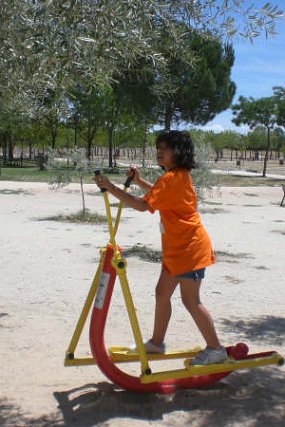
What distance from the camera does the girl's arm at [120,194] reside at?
3.51 metres

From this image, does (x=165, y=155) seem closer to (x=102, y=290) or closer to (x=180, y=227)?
(x=180, y=227)

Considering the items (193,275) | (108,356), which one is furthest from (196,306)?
(108,356)

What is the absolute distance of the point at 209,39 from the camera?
429 centimetres

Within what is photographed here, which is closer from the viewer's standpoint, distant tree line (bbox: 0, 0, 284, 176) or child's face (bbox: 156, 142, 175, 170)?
distant tree line (bbox: 0, 0, 284, 176)

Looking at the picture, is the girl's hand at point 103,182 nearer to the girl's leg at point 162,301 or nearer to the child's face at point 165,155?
the child's face at point 165,155

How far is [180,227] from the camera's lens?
145 inches

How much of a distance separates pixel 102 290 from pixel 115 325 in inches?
74.2

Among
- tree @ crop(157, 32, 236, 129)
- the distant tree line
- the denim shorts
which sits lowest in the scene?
the denim shorts

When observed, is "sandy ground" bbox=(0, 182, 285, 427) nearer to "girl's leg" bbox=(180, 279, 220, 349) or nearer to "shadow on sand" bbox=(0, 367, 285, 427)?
"shadow on sand" bbox=(0, 367, 285, 427)

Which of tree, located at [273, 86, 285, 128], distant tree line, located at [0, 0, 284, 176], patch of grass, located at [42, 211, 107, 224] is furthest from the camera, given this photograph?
tree, located at [273, 86, 285, 128]

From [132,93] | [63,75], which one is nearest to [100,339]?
[63,75]

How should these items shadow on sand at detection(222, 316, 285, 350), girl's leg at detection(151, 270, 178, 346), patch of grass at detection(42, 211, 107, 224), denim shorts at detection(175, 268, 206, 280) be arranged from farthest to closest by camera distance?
1. patch of grass at detection(42, 211, 107, 224)
2. shadow on sand at detection(222, 316, 285, 350)
3. girl's leg at detection(151, 270, 178, 346)
4. denim shorts at detection(175, 268, 206, 280)

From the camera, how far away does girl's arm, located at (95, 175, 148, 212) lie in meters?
3.51

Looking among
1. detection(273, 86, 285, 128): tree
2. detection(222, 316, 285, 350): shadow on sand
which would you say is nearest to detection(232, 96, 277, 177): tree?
detection(273, 86, 285, 128): tree
